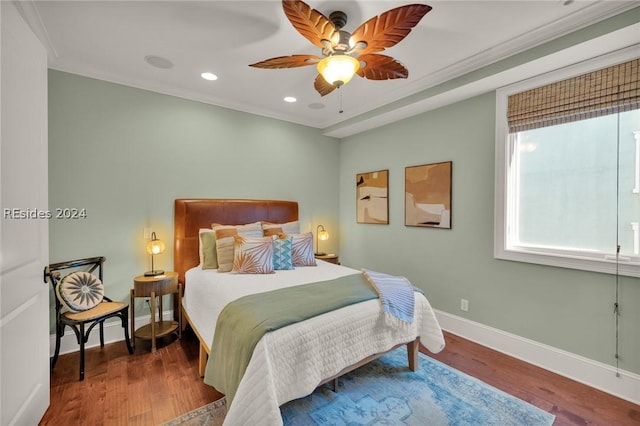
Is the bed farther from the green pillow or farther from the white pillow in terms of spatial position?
the white pillow

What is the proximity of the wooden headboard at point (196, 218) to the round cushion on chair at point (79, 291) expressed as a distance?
2.49ft

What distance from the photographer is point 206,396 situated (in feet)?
6.65

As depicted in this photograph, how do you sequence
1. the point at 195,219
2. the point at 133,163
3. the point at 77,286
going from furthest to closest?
1. the point at 195,219
2. the point at 133,163
3. the point at 77,286

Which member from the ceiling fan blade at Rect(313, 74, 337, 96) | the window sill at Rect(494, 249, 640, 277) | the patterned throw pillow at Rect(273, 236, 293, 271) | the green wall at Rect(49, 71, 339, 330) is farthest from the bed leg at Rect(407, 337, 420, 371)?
the green wall at Rect(49, 71, 339, 330)

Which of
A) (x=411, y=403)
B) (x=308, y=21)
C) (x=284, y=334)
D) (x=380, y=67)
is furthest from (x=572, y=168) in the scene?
(x=284, y=334)

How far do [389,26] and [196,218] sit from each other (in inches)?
107

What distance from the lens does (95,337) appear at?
277cm

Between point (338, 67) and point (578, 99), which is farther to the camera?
point (578, 99)

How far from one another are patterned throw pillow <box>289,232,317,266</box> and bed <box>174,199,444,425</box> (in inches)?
3.6

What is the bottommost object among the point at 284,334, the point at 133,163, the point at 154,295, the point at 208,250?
the point at 154,295

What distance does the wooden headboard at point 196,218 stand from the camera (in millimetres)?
3180

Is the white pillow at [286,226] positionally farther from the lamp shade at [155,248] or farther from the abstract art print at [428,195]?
the abstract art print at [428,195]

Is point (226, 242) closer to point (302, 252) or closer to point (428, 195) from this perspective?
point (302, 252)

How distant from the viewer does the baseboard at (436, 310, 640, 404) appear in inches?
80.5
